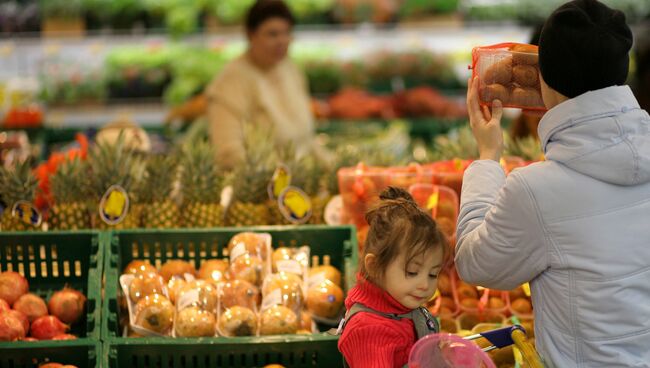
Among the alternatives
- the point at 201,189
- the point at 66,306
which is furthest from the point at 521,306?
the point at 66,306

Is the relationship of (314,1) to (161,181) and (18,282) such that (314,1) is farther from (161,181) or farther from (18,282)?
(18,282)

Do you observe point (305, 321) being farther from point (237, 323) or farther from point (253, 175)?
point (253, 175)

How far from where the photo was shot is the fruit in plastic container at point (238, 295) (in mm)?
3033

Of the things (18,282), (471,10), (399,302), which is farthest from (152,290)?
(471,10)

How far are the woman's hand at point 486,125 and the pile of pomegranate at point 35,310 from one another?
1518 mm

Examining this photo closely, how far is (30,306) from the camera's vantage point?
3002mm

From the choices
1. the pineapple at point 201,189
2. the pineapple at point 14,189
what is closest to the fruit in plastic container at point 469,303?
the pineapple at point 201,189

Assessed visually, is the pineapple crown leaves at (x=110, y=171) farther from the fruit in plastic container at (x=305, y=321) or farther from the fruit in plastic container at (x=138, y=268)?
the fruit in plastic container at (x=305, y=321)

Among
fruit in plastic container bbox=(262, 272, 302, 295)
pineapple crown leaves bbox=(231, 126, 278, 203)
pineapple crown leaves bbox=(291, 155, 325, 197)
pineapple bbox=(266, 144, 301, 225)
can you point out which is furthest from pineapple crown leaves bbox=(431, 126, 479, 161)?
fruit in plastic container bbox=(262, 272, 302, 295)

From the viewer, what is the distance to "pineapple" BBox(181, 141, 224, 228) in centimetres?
366

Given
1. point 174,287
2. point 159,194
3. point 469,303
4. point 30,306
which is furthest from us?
point 159,194

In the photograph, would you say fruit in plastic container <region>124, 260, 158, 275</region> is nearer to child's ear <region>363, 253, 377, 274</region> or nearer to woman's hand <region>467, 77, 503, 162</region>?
child's ear <region>363, 253, 377, 274</region>

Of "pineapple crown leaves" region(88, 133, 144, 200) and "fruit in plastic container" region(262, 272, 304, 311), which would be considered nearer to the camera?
"fruit in plastic container" region(262, 272, 304, 311)

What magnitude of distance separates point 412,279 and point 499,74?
2.35 ft
